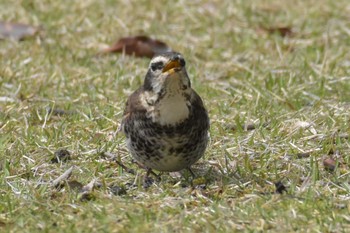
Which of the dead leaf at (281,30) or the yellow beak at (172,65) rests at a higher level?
the yellow beak at (172,65)

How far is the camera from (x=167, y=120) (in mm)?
5598

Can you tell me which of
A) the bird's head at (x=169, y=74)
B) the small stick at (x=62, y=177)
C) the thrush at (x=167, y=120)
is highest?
the bird's head at (x=169, y=74)

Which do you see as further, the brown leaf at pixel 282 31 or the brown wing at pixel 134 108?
the brown leaf at pixel 282 31

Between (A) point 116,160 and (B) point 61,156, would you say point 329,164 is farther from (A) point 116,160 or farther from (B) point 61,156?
(B) point 61,156

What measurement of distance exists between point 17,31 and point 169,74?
4337mm

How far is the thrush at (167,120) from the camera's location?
554 centimetres

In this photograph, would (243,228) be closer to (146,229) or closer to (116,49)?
(146,229)

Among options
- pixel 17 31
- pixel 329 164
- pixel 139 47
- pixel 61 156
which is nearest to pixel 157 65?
pixel 61 156

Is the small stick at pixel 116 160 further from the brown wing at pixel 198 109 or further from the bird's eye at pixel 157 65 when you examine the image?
the bird's eye at pixel 157 65

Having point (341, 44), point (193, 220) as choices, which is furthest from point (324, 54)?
point (193, 220)

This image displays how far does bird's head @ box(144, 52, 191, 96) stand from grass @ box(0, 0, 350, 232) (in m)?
0.61

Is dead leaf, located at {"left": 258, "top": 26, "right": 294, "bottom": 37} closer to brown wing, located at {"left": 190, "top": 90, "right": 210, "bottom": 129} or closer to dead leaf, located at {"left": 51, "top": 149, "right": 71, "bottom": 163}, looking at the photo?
dead leaf, located at {"left": 51, "top": 149, "right": 71, "bottom": 163}

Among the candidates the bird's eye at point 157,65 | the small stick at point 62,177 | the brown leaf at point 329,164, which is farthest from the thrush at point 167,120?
the brown leaf at point 329,164

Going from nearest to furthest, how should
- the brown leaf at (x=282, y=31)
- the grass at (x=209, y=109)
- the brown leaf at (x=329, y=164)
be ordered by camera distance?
the grass at (x=209, y=109), the brown leaf at (x=329, y=164), the brown leaf at (x=282, y=31)
